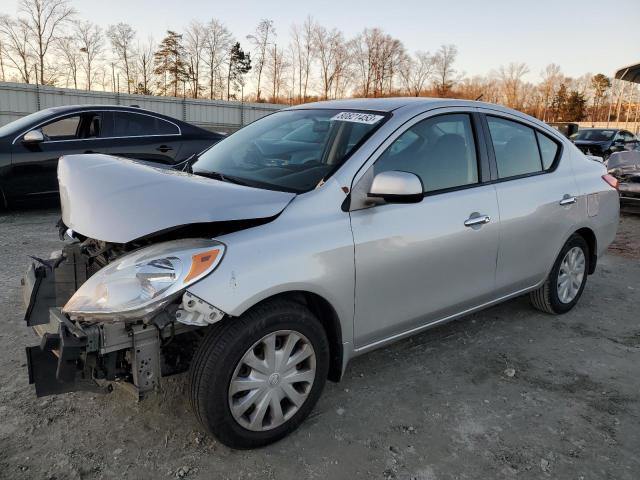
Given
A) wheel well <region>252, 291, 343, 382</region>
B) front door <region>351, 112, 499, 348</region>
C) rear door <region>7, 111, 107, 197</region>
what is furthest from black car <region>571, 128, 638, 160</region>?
wheel well <region>252, 291, 343, 382</region>

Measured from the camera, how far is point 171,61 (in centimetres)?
5556

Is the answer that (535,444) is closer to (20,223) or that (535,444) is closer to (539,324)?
(539,324)

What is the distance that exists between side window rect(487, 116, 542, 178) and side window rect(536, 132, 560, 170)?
Result: 64 mm

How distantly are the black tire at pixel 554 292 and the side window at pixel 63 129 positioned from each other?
6.30 m

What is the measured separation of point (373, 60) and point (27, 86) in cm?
5272

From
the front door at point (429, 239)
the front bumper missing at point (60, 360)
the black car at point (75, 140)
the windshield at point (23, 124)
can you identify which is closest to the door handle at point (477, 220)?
the front door at point (429, 239)

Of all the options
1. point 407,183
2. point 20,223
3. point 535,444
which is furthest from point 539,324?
point 20,223

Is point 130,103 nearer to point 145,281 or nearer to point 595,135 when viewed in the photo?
point 595,135

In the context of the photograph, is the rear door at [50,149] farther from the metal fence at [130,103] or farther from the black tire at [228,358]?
the metal fence at [130,103]

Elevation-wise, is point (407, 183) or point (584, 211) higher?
point (407, 183)

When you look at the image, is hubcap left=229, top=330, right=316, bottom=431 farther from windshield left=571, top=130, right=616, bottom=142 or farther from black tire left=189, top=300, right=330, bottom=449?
windshield left=571, top=130, right=616, bottom=142

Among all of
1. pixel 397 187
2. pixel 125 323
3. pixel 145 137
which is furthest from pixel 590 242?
pixel 145 137

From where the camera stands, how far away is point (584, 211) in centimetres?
418

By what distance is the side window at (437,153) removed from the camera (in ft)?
9.78
